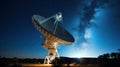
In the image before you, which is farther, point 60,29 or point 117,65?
point 60,29

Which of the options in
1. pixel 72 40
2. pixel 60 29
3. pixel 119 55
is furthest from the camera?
pixel 119 55

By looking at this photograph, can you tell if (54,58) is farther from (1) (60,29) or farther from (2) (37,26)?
(2) (37,26)

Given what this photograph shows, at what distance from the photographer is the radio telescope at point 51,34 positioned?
49188 millimetres

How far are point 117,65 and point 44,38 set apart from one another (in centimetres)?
1626

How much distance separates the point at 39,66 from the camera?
5991 centimetres

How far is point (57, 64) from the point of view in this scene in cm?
5941

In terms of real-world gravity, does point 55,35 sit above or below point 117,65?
above

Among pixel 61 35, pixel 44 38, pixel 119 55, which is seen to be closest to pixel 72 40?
pixel 61 35

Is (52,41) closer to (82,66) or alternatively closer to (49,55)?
(49,55)

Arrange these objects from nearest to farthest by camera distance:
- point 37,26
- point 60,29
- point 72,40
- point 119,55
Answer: point 37,26 < point 72,40 < point 60,29 < point 119,55

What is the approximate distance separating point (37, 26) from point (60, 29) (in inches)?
324

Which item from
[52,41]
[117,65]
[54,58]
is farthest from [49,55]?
[117,65]

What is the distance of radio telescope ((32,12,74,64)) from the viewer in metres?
49.2

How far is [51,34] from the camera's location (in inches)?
1948
